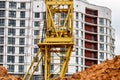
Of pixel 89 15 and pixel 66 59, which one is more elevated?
pixel 89 15

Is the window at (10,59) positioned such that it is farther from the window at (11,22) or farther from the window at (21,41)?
the window at (11,22)

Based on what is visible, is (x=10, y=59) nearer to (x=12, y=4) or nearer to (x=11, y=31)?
(x=11, y=31)

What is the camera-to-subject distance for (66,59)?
4753cm

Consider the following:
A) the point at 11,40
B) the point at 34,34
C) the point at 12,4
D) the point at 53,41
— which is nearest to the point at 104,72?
the point at 53,41

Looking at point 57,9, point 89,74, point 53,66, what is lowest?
point 53,66

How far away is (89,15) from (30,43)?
1805 cm

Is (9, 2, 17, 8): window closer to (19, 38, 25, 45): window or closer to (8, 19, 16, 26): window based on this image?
(8, 19, 16, 26): window

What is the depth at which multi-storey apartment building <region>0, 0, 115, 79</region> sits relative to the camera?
320ft

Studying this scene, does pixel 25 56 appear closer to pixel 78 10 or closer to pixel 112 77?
pixel 78 10

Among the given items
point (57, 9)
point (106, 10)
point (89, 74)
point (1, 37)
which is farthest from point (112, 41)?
point (89, 74)

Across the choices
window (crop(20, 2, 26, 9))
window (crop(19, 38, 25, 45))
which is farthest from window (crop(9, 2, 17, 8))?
window (crop(19, 38, 25, 45))

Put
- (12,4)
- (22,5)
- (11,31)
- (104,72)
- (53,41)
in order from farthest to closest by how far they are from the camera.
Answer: (22,5)
(12,4)
(11,31)
(53,41)
(104,72)

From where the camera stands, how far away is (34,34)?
329 ft

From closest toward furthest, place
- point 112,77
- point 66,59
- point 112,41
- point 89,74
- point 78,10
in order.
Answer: point 112,77, point 89,74, point 66,59, point 78,10, point 112,41
